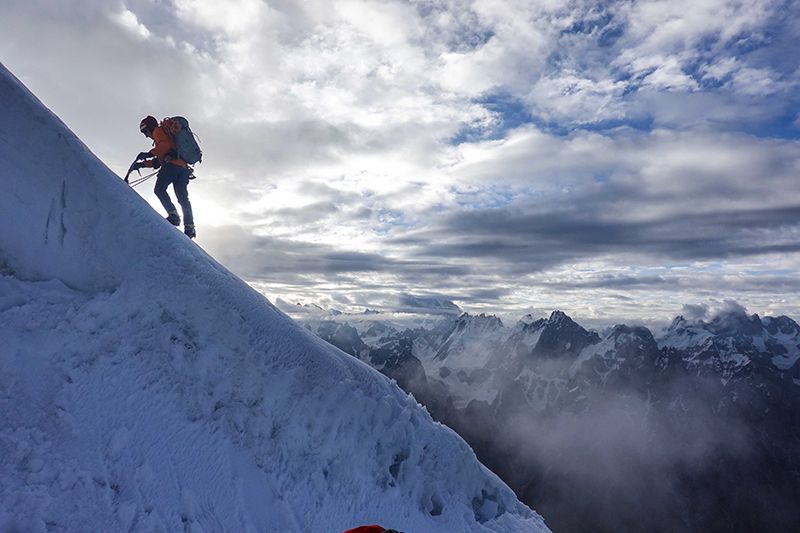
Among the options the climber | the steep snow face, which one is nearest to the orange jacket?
the climber

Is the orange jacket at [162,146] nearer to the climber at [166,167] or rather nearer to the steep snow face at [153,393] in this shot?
the climber at [166,167]

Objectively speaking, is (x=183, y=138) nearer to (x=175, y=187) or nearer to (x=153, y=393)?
(x=175, y=187)

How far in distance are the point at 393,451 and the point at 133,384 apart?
7338mm

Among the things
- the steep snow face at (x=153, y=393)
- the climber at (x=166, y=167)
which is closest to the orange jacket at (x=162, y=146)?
the climber at (x=166, y=167)

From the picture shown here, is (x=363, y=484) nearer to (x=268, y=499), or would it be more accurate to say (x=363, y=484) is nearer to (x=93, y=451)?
(x=268, y=499)

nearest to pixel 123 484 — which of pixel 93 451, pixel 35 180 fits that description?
pixel 93 451

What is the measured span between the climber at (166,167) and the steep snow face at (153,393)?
5.19m

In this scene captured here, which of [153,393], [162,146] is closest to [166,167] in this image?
[162,146]

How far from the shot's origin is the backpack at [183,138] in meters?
17.8

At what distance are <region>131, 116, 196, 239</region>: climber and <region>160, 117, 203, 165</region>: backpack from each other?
0.49 ft

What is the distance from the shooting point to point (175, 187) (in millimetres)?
18500

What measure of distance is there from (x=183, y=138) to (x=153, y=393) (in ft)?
38.1

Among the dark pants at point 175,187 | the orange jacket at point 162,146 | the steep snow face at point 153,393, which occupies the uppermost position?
the orange jacket at point 162,146

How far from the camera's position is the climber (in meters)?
17.7
